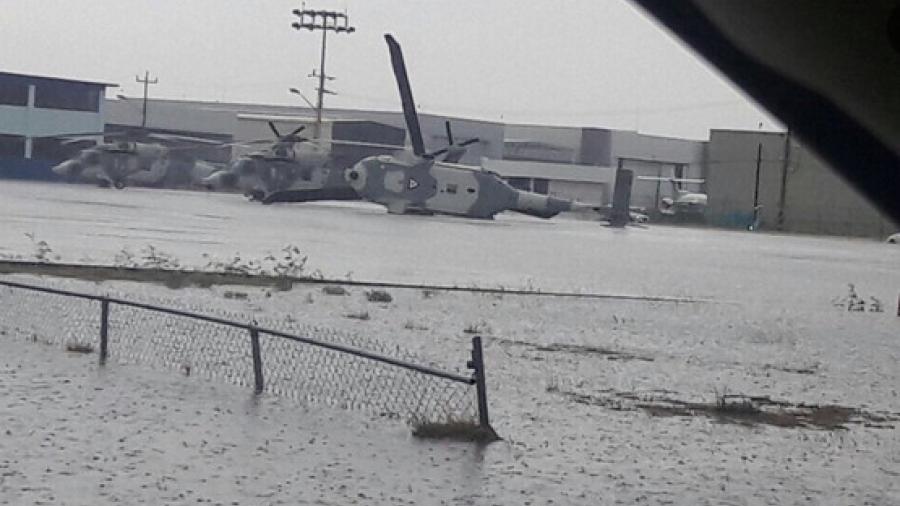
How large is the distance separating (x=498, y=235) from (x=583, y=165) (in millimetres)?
Answer: 56451

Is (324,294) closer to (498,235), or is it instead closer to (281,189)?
(498,235)

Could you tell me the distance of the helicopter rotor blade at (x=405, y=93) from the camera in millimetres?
41562

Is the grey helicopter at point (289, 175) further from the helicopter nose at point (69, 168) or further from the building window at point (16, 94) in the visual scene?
the building window at point (16, 94)

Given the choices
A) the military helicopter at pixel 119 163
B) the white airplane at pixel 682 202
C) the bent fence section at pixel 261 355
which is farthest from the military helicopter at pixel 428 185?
the bent fence section at pixel 261 355

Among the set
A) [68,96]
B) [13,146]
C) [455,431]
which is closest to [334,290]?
[455,431]

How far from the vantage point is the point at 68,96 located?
3268 inches

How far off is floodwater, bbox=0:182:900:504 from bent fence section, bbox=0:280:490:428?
0.38 m

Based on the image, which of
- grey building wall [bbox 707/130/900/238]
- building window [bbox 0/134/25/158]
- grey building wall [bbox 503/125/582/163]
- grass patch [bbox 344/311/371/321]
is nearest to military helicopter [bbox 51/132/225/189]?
building window [bbox 0/134/25/158]

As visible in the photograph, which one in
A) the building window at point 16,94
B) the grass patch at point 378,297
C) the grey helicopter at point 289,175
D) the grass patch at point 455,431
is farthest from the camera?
the building window at point 16,94

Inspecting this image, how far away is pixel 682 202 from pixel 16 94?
37804 mm

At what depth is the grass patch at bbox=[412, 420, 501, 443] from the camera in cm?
1080

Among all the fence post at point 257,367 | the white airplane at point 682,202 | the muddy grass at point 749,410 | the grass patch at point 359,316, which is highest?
the white airplane at point 682,202

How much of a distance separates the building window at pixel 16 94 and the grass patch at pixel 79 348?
66.1 meters

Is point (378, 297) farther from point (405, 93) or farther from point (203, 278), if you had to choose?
point (405, 93)
